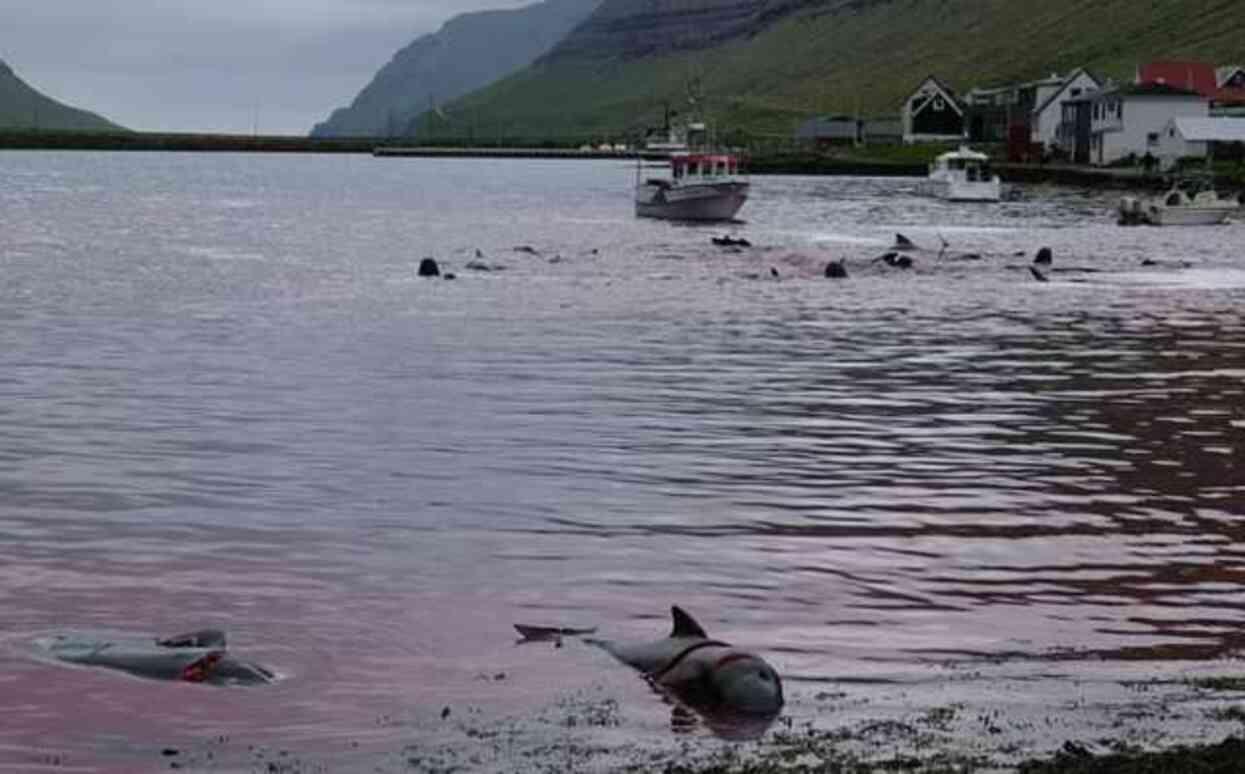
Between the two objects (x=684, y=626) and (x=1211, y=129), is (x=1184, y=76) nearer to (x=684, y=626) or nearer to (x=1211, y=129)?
(x=1211, y=129)

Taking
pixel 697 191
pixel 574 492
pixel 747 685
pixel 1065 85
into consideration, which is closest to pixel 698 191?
pixel 697 191

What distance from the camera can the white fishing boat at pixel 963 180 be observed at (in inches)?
5143

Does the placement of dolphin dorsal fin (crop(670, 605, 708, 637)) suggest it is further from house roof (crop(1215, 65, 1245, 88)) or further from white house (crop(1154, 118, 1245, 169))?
house roof (crop(1215, 65, 1245, 88))

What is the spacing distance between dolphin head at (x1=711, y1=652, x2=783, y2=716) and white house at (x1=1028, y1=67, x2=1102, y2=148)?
173237 mm

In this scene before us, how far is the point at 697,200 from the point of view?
339 ft

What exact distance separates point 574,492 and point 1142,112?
142225 millimetres

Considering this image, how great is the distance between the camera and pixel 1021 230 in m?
94.8

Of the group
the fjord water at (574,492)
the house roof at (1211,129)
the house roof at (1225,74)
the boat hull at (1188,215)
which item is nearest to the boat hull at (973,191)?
the house roof at (1211,129)

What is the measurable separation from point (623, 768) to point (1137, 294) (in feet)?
159

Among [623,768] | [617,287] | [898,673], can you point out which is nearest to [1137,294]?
[617,287]

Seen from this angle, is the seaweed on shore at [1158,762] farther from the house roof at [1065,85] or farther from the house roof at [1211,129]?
the house roof at [1065,85]

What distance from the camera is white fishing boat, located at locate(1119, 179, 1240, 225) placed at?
99.4 m

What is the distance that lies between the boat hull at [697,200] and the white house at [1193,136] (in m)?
54.1

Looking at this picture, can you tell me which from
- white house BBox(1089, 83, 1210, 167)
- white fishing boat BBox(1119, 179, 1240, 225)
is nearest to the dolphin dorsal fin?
white fishing boat BBox(1119, 179, 1240, 225)
